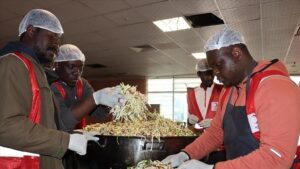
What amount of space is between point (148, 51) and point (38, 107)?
265 inches

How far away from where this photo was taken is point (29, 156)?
1615 mm

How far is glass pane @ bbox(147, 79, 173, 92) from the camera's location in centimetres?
1290

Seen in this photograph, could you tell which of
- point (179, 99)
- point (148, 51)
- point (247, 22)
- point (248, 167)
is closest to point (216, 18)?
point (247, 22)

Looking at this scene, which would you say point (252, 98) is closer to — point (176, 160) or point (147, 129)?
point (176, 160)

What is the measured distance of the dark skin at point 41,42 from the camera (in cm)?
192

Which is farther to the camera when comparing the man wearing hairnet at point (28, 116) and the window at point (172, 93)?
the window at point (172, 93)

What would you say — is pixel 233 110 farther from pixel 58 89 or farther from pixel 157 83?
pixel 157 83

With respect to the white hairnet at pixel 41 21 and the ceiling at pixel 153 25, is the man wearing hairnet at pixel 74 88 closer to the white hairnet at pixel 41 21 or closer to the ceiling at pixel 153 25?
the white hairnet at pixel 41 21

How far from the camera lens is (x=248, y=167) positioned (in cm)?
145

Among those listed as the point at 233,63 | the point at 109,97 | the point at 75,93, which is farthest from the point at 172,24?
the point at 233,63

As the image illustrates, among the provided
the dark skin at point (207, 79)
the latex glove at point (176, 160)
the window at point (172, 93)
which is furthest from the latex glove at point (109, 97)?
the window at point (172, 93)

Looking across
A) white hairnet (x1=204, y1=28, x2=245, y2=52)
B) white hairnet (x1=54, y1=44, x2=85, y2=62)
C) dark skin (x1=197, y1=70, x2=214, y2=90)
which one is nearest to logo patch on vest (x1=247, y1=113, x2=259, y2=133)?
white hairnet (x1=204, y1=28, x2=245, y2=52)

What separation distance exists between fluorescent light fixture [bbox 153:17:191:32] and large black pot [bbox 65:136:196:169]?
3.80m

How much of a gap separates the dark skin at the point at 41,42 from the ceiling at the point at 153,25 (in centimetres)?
305
